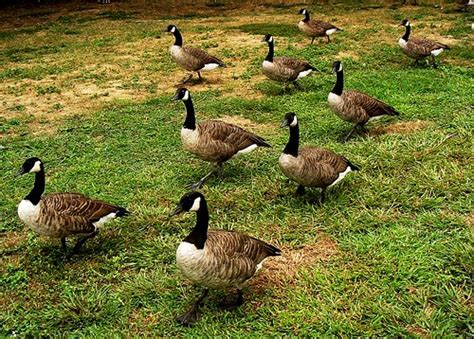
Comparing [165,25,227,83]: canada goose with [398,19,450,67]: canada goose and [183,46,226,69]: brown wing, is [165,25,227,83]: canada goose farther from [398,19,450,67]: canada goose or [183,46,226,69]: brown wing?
[398,19,450,67]: canada goose

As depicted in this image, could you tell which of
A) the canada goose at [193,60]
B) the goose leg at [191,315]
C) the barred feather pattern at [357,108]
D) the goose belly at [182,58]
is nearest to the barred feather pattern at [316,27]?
the canada goose at [193,60]

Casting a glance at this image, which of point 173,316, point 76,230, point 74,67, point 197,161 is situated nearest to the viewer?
point 173,316

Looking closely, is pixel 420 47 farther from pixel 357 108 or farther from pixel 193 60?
pixel 193 60

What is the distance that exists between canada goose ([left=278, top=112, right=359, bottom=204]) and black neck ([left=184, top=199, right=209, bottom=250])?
72.5 inches

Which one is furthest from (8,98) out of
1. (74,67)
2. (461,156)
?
(461,156)

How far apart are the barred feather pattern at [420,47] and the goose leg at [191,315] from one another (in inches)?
357

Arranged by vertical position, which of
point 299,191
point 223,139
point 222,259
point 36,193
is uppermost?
point 36,193

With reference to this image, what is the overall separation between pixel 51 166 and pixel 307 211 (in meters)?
4.21

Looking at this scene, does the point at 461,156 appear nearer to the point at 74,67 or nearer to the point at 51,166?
the point at 51,166

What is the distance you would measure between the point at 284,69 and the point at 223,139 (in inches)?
159

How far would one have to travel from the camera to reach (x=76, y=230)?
5.49 m

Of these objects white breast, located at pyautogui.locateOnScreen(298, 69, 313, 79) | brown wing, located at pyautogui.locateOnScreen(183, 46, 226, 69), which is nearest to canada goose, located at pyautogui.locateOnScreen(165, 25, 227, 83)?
brown wing, located at pyautogui.locateOnScreen(183, 46, 226, 69)

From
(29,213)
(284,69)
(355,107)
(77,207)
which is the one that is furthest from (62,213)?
(284,69)

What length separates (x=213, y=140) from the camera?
23.0ft
